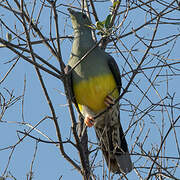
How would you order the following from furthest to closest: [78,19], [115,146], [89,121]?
[78,19], [89,121], [115,146]

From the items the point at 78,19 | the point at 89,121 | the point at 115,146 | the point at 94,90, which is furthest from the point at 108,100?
the point at 78,19

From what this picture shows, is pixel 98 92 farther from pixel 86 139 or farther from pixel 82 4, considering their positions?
pixel 82 4

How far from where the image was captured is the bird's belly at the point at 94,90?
453 centimetres

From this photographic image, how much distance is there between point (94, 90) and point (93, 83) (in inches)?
3.5

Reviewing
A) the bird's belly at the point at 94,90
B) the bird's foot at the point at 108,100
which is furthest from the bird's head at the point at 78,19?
the bird's foot at the point at 108,100

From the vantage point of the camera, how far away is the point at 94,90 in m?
4.52

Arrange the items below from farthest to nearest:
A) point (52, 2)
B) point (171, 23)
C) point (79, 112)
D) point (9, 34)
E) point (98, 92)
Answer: point (79, 112), point (98, 92), point (9, 34), point (171, 23), point (52, 2)

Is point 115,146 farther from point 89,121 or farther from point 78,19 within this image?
point 78,19

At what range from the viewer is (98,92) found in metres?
4.53

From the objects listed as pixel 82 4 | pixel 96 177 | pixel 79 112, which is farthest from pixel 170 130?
pixel 82 4

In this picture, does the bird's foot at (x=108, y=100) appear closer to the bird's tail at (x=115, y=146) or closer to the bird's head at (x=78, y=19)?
the bird's tail at (x=115, y=146)

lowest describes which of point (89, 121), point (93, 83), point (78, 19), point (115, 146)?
point (115, 146)

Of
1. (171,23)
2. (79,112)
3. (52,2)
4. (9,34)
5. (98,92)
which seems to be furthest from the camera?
(79,112)

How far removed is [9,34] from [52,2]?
2.77 ft
